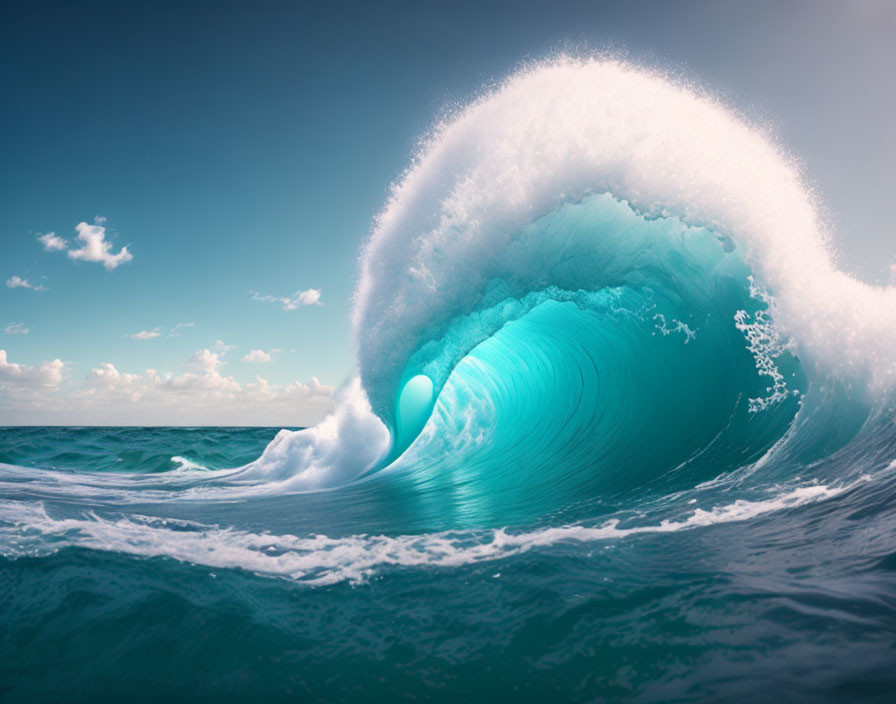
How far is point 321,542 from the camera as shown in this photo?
194 inches

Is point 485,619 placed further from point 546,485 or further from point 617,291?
point 617,291

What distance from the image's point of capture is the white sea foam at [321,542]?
411 centimetres

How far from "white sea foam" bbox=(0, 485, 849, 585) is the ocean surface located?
0.04m

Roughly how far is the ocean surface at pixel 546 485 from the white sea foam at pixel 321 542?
4 cm

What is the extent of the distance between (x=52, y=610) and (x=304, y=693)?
196 centimetres

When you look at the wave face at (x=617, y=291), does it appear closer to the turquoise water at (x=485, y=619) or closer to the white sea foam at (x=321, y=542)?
the white sea foam at (x=321, y=542)

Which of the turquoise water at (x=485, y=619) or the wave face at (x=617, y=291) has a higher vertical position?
the wave face at (x=617, y=291)

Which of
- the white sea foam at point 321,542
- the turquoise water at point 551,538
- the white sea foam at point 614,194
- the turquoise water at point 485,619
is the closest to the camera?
the turquoise water at point 485,619

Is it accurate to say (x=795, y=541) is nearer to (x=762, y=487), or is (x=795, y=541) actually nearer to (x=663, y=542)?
(x=663, y=542)

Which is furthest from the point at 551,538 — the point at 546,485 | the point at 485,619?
the point at 546,485

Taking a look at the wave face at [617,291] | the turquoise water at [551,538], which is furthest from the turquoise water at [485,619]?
the wave face at [617,291]

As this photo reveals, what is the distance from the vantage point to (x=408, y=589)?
354 centimetres

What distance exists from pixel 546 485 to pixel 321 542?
338 cm

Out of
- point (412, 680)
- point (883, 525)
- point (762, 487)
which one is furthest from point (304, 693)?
point (762, 487)
